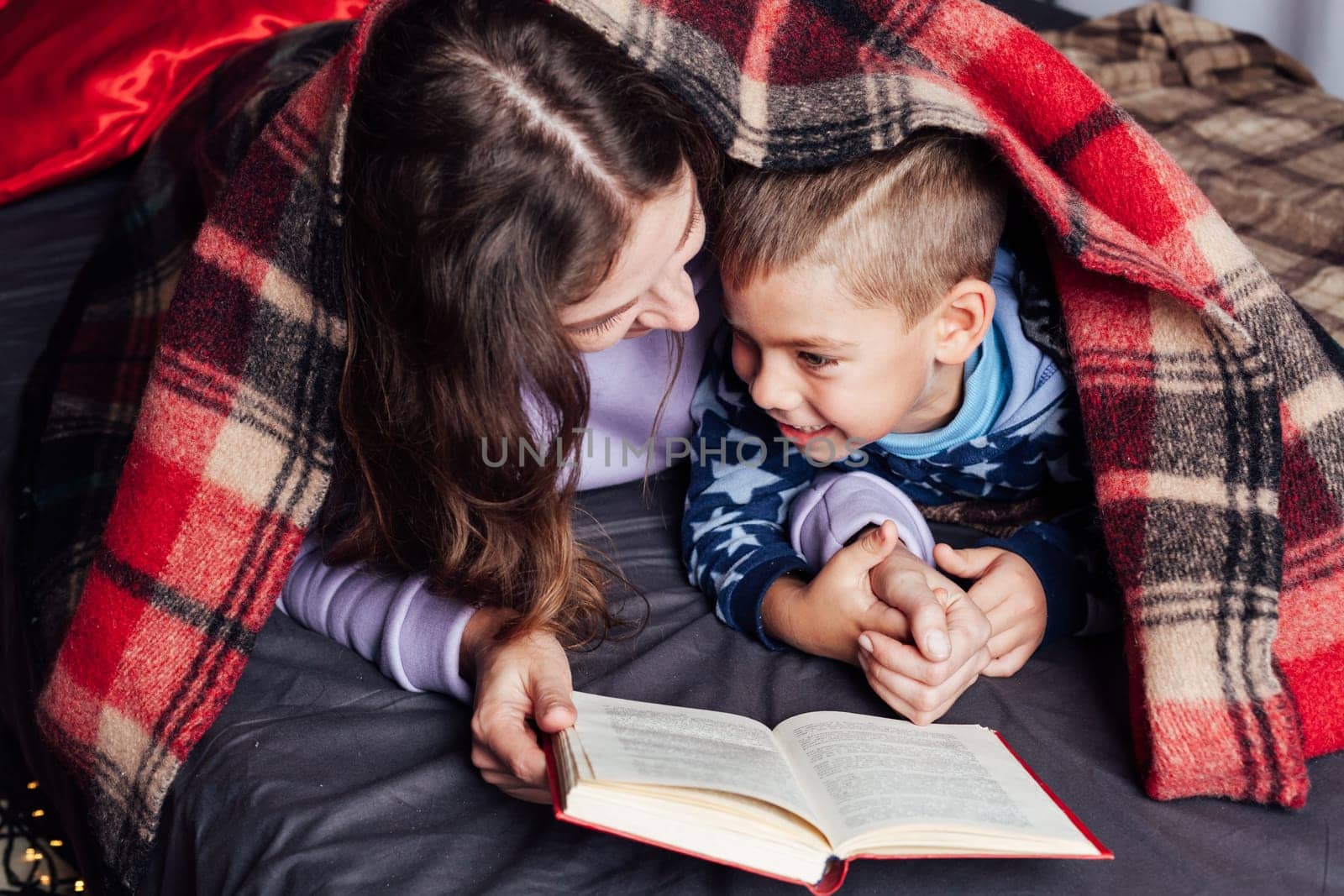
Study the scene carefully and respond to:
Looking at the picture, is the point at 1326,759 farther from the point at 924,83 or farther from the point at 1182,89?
the point at 1182,89

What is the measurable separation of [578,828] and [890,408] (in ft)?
1.39

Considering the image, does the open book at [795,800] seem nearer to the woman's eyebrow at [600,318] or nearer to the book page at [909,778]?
the book page at [909,778]

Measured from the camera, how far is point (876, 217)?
0.94 meters

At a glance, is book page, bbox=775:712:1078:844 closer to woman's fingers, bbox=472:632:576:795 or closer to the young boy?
the young boy

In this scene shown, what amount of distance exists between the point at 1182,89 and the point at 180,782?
1711mm

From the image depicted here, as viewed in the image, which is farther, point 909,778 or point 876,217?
point 876,217

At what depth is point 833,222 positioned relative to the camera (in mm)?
931

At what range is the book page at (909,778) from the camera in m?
0.67

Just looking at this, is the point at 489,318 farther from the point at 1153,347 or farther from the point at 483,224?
the point at 1153,347

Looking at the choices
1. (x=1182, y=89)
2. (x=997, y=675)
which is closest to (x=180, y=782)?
(x=997, y=675)

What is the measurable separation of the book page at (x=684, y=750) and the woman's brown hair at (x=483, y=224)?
0.54 ft

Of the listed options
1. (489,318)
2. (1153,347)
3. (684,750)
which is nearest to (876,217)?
(1153,347)

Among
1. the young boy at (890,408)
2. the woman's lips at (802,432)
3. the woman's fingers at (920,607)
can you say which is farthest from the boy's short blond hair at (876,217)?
the woman's fingers at (920,607)

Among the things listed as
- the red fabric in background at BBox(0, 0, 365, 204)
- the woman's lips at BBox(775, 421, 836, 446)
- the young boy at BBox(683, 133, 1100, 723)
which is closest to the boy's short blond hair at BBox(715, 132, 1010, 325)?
the young boy at BBox(683, 133, 1100, 723)
